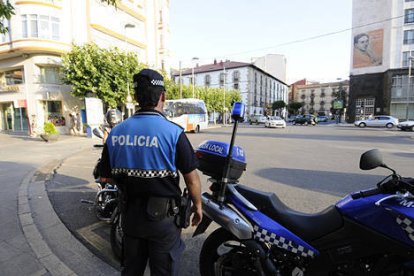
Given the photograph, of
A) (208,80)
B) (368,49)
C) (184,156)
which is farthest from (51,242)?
(208,80)

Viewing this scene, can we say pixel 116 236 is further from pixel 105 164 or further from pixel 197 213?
pixel 197 213

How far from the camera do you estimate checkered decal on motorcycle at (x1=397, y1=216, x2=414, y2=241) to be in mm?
1593

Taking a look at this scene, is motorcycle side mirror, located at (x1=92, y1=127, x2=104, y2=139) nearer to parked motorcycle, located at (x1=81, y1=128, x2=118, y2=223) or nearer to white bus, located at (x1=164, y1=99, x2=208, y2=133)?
parked motorcycle, located at (x1=81, y1=128, x2=118, y2=223)

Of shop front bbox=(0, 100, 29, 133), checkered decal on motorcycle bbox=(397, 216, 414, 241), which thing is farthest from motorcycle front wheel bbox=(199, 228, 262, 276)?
shop front bbox=(0, 100, 29, 133)

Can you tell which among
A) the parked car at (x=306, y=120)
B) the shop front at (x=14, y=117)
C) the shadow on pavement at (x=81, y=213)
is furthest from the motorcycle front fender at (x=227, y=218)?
the parked car at (x=306, y=120)

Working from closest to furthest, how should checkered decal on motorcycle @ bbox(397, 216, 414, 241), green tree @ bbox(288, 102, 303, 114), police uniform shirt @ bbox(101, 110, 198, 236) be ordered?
checkered decal on motorcycle @ bbox(397, 216, 414, 241)
police uniform shirt @ bbox(101, 110, 198, 236)
green tree @ bbox(288, 102, 303, 114)

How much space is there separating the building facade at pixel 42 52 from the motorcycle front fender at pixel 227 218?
67.1 ft

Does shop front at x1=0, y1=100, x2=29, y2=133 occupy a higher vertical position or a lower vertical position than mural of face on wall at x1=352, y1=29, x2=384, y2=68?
lower

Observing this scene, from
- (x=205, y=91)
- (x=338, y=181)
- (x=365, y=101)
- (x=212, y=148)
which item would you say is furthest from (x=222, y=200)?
(x=365, y=101)

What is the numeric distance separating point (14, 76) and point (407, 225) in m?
26.4

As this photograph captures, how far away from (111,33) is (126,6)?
11.8 feet

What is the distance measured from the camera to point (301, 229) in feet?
6.70

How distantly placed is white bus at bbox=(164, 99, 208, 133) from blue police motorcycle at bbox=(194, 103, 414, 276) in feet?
61.3

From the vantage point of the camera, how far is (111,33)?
23.6 metres
